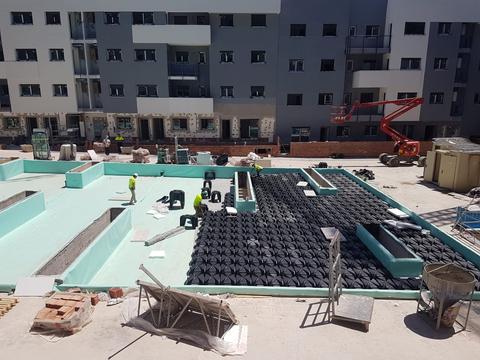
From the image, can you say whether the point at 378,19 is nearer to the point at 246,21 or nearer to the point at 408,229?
the point at 246,21

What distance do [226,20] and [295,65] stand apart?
840cm

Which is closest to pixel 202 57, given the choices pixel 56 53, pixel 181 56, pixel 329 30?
pixel 181 56

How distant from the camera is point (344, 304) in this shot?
34.3 feet

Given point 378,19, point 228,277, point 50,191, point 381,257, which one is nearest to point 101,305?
point 228,277

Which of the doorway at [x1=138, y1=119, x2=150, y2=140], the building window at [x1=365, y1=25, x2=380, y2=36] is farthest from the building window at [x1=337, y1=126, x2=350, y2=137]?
the doorway at [x1=138, y1=119, x2=150, y2=140]

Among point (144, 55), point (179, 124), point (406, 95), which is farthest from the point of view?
point (179, 124)

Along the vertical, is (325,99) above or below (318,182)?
above

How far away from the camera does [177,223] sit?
18594 mm

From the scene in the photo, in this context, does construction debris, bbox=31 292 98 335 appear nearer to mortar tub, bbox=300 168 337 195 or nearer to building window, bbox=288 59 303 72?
mortar tub, bbox=300 168 337 195

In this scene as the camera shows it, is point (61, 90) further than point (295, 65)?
Yes

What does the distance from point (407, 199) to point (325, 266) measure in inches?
502

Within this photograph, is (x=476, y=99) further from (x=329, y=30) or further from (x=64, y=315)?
(x=64, y=315)

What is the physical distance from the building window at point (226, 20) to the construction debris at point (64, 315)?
A: 34.9 m

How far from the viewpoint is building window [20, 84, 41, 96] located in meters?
40.6
